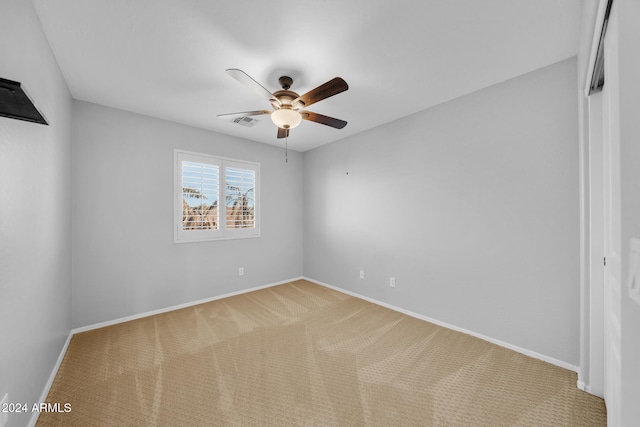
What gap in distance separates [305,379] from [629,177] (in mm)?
2118

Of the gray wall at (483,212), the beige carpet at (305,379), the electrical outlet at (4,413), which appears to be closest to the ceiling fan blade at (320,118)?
the gray wall at (483,212)

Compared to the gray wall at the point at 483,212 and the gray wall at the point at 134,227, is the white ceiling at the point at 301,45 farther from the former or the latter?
the gray wall at the point at 134,227

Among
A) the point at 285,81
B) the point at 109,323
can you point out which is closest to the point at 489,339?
the point at 285,81

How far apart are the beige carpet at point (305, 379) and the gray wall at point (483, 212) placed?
371 mm

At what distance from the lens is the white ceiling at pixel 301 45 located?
1582 mm

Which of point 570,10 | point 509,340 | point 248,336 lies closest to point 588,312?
point 509,340

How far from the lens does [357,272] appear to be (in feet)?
12.7

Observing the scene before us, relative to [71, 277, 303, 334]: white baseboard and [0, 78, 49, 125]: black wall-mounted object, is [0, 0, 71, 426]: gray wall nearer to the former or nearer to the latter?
[0, 78, 49, 125]: black wall-mounted object

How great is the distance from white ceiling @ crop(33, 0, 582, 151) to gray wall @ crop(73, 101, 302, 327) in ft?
1.53

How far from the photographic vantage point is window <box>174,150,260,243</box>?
346 cm

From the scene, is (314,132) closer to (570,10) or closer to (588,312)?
(570,10)

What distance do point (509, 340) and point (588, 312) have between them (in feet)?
2.55

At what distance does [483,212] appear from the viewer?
8.30ft

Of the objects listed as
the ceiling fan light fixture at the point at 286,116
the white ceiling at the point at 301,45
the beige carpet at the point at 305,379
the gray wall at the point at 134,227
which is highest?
the white ceiling at the point at 301,45
